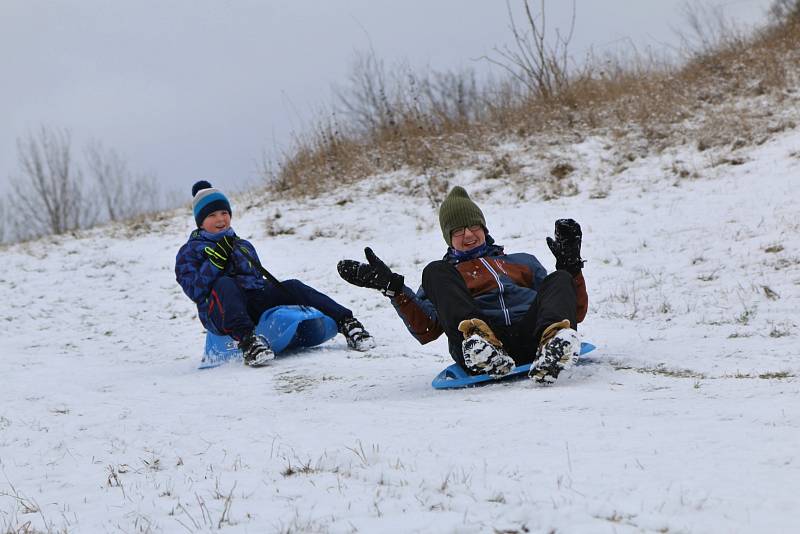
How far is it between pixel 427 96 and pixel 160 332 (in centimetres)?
680

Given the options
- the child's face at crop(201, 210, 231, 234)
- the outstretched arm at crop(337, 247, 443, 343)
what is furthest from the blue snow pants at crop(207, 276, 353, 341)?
the outstretched arm at crop(337, 247, 443, 343)

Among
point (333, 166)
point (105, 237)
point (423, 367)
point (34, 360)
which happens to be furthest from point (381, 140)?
point (423, 367)

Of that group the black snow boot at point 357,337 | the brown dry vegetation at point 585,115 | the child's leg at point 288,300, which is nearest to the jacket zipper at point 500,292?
the black snow boot at point 357,337

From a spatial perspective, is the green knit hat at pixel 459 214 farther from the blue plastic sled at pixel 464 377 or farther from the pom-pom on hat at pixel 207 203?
the pom-pom on hat at pixel 207 203

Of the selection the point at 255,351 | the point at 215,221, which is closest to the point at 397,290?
the point at 255,351

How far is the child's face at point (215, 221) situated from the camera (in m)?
5.48

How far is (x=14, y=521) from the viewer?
2215 mm

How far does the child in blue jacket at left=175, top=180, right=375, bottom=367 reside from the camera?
5.15m

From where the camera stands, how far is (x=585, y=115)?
11086 millimetres

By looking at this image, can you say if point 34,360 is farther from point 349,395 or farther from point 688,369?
point 688,369

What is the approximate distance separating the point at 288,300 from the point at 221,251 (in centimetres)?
58

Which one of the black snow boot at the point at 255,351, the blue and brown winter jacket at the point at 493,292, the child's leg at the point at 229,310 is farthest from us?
the child's leg at the point at 229,310

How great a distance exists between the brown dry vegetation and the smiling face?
5919mm

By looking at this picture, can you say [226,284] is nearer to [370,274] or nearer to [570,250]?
[370,274]
